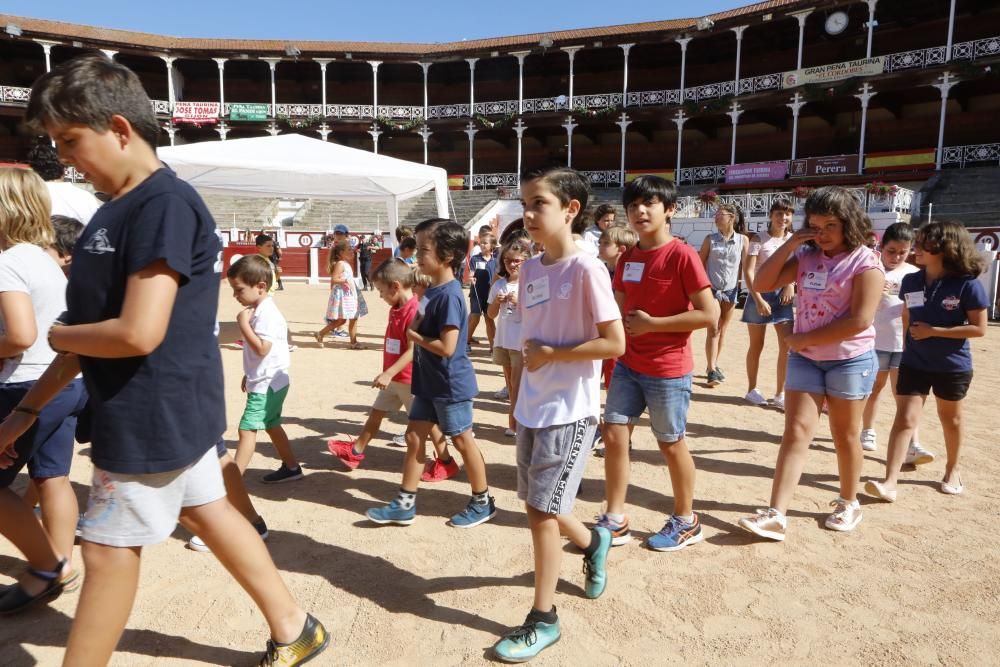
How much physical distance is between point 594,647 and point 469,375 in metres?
1.45

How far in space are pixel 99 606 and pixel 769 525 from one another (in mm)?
2825

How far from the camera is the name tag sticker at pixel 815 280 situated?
10.3ft

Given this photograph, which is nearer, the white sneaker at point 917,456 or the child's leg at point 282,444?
the child's leg at point 282,444

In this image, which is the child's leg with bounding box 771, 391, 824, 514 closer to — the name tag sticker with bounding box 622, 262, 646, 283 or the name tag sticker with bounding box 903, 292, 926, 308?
the name tag sticker with bounding box 622, 262, 646, 283

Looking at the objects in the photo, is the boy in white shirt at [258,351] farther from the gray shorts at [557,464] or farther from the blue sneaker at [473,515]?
the gray shorts at [557,464]

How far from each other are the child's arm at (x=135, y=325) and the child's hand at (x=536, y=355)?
44.5 inches

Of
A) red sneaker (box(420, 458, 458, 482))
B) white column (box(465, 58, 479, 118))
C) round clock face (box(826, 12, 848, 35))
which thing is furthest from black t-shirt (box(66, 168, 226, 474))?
white column (box(465, 58, 479, 118))

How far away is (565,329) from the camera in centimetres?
232

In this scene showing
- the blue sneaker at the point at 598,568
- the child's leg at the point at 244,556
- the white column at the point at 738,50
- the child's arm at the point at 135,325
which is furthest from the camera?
the white column at the point at 738,50

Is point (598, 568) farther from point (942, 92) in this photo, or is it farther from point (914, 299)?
point (942, 92)

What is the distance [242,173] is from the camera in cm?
1005

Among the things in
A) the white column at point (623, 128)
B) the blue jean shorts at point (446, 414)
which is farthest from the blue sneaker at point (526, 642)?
the white column at point (623, 128)

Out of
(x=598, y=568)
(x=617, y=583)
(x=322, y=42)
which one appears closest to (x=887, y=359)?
(x=617, y=583)

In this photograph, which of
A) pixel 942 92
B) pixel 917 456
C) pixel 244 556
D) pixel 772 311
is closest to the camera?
pixel 244 556
